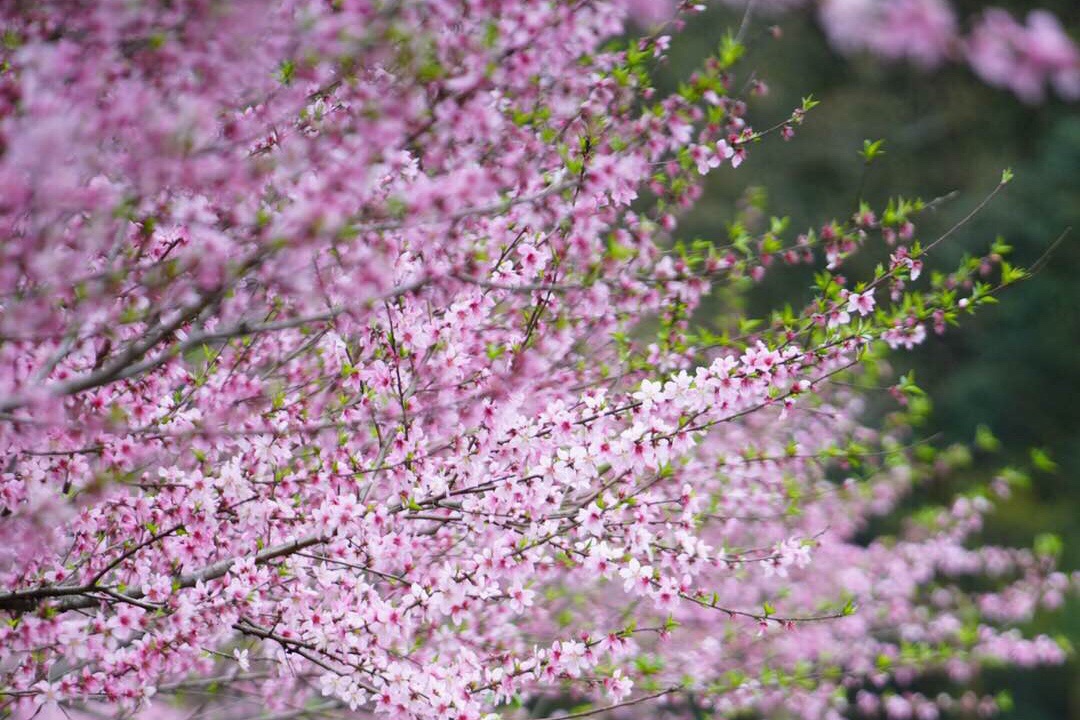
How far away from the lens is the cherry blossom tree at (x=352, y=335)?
8.71 ft

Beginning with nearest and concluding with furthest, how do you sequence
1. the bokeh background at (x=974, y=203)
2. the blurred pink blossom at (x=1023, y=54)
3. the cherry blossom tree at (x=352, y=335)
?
the blurred pink blossom at (x=1023, y=54)
the cherry blossom tree at (x=352, y=335)
the bokeh background at (x=974, y=203)

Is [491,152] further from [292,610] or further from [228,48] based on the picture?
[292,610]

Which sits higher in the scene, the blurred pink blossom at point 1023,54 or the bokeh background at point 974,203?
the bokeh background at point 974,203

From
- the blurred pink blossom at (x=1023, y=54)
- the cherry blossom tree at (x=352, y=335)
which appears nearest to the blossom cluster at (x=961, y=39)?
the blurred pink blossom at (x=1023, y=54)

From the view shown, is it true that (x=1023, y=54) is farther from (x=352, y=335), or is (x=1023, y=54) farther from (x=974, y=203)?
(x=974, y=203)

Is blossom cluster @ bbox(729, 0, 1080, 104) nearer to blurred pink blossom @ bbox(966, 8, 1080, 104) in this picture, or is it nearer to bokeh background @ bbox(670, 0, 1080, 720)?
blurred pink blossom @ bbox(966, 8, 1080, 104)

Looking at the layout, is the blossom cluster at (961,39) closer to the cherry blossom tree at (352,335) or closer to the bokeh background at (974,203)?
the cherry blossom tree at (352,335)

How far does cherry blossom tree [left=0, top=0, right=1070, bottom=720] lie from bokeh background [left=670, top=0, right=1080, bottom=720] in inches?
485

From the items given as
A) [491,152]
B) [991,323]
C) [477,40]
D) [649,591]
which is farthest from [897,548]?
[991,323]

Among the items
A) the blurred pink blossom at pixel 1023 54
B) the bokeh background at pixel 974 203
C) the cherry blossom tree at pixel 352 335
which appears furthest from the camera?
the bokeh background at pixel 974 203

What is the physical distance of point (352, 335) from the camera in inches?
161

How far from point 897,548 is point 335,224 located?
7.00m

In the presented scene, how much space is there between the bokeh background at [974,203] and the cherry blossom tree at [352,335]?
485 inches

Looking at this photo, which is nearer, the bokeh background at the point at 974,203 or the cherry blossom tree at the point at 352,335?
the cherry blossom tree at the point at 352,335
